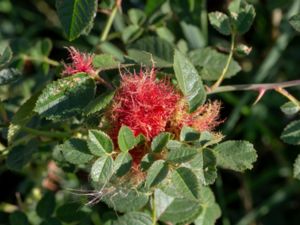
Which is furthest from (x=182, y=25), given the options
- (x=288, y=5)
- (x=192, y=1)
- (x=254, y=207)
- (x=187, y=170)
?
(x=187, y=170)

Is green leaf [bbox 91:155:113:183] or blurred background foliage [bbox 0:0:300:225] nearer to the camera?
green leaf [bbox 91:155:113:183]

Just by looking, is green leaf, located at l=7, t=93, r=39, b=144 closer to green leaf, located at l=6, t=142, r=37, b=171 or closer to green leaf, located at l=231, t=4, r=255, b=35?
green leaf, located at l=6, t=142, r=37, b=171

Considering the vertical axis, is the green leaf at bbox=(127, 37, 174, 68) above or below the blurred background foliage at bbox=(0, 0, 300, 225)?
above

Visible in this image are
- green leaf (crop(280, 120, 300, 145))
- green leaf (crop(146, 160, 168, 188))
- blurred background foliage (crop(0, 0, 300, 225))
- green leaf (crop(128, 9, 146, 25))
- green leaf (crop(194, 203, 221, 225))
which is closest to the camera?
green leaf (crop(146, 160, 168, 188))

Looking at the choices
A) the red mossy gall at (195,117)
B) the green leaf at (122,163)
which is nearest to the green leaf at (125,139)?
the green leaf at (122,163)

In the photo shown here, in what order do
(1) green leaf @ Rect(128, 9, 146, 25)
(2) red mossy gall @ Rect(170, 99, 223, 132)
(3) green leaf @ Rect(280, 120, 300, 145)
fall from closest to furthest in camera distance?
(2) red mossy gall @ Rect(170, 99, 223, 132) → (3) green leaf @ Rect(280, 120, 300, 145) → (1) green leaf @ Rect(128, 9, 146, 25)

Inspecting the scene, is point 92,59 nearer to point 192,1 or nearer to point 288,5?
point 192,1

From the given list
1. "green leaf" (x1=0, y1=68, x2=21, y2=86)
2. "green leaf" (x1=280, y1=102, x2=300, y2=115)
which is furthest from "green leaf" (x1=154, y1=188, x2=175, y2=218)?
"green leaf" (x1=0, y1=68, x2=21, y2=86)
